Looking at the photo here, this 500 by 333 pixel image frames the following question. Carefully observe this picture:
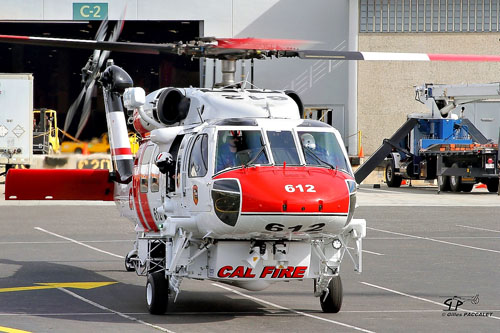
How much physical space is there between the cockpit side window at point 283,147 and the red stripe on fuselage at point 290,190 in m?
0.20

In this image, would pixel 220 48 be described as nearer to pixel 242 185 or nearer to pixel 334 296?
pixel 242 185

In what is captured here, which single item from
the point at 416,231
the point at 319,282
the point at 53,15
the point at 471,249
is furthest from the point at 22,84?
the point at 319,282

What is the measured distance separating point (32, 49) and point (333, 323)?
149 feet

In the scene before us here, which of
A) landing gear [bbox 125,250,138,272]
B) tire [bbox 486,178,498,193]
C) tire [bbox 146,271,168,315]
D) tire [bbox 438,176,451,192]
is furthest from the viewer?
tire [bbox 438,176,451,192]

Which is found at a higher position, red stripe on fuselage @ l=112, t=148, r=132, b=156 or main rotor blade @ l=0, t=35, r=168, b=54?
main rotor blade @ l=0, t=35, r=168, b=54

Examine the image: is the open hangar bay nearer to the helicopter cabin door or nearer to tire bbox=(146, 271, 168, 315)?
tire bbox=(146, 271, 168, 315)

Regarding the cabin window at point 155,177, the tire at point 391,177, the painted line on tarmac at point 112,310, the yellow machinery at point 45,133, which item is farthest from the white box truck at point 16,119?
the cabin window at point 155,177

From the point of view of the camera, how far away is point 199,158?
1280cm

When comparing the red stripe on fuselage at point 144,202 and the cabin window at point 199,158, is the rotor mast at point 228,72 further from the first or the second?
the red stripe on fuselage at point 144,202

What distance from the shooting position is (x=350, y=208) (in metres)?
12.2

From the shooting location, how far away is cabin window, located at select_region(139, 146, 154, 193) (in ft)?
49.4

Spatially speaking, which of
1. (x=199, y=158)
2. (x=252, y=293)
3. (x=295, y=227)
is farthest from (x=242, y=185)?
(x=252, y=293)

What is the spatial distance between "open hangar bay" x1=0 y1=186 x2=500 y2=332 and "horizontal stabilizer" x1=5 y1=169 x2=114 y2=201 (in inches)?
53.4

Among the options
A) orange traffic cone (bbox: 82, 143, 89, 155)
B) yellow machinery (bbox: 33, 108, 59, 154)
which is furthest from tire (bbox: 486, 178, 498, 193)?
yellow machinery (bbox: 33, 108, 59, 154)
